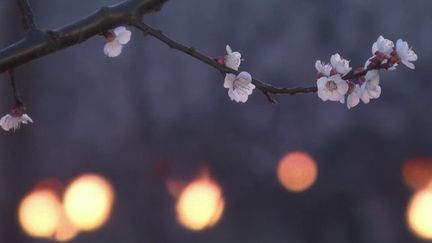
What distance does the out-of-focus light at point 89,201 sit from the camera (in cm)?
652

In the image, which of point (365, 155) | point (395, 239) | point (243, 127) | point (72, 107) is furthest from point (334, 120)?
point (72, 107)

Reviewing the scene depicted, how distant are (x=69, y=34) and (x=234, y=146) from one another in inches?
206

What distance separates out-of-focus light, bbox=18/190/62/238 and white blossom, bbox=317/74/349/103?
526 cm

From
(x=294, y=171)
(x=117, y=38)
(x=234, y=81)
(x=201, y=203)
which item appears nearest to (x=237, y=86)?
(x=234, y=81)


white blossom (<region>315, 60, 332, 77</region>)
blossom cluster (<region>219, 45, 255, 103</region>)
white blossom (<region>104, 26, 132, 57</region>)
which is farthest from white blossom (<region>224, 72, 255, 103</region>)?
white blossom (<region>104, 26, 132, 57</region>)

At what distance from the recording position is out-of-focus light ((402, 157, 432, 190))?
650 cm

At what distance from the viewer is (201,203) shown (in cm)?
665

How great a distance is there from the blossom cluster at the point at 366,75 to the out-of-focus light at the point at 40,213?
5.26 metres

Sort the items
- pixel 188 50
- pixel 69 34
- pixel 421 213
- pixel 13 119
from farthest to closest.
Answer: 1. pixel 421 213
2. pixel 13 119
3. pixel 188 50
4. pixel 69 34

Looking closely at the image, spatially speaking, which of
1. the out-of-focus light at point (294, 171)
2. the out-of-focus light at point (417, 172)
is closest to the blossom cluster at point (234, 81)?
the out-of-focus light at point (294, 171)

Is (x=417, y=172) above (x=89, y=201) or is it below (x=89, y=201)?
below

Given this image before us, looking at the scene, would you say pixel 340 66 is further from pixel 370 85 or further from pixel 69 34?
pixel 69 34

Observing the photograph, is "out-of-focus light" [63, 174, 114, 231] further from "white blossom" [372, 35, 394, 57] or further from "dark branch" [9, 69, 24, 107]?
"white blossom" [372, 35, 394, 57]

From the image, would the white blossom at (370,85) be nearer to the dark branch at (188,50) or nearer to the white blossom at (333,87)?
the white blossom at (333,87)
